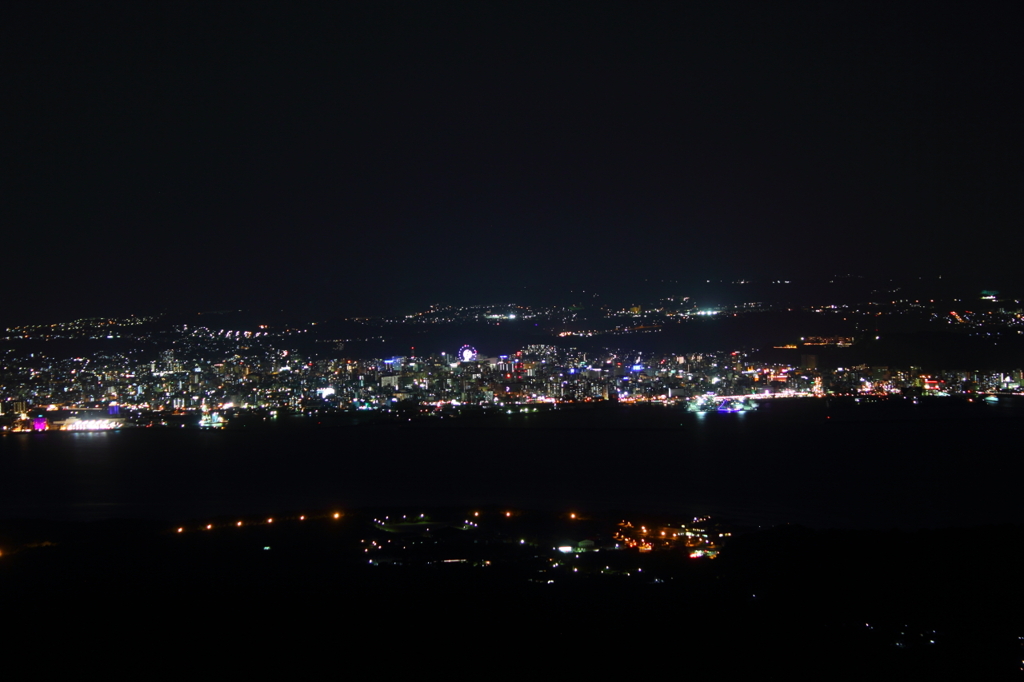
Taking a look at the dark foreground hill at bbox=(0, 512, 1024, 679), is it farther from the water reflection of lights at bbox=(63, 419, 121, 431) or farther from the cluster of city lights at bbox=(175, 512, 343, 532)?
the water reflection of lights at bbox=(63, 419, 121, 431)

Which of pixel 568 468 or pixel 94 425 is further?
pixel 94 425

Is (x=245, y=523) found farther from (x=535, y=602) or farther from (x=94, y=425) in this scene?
(x=94, y=425)

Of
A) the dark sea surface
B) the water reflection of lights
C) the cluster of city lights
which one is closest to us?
the cluster of city lights

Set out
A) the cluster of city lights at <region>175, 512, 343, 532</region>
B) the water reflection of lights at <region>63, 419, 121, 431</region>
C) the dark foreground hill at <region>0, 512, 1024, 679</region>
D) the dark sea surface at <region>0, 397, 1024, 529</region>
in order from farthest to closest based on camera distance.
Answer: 1. the water reflection of lights at <region>63, 419, 121, 431</region>
2. the dark sea surface at <region>0, 397, 1024, 529</region>
3. the cluster of city lights at <region>175, 512, 343, 532</region>
4. the dark foreground hill at <region>0, 512, 1024, 679</region>

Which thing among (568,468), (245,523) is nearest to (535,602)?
(245,523)

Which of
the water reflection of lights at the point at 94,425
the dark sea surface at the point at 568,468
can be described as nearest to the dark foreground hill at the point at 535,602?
the dark sea surface at the point at 568,468

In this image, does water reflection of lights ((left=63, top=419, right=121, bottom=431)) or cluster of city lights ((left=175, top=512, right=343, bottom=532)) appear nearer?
cluster of city lights ((left=175, top=512, right=343, bottom=532))

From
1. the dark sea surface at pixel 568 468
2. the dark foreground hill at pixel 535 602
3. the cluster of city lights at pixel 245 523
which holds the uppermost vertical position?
the dark foreground hill at pixel 535 602

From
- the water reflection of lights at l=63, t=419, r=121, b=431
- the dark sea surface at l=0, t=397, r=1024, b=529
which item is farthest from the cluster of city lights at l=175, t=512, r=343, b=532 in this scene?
the water reflection of lights at l=63, t=419, r=121, b=431

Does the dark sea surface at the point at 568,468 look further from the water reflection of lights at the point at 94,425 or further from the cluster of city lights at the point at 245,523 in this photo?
the cluster of city lights at the point at 245,523
